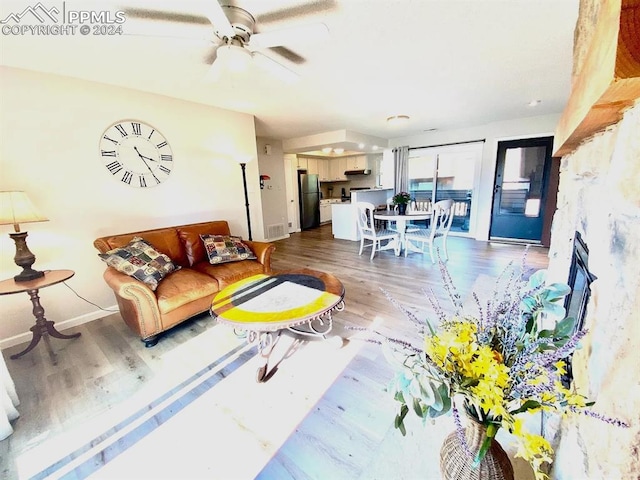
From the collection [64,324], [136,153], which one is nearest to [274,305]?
[64,324]

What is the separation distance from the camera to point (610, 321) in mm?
635

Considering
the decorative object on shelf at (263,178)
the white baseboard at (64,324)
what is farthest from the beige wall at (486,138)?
the white baseboard at (64,324)

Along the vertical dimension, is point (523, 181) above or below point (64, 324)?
above

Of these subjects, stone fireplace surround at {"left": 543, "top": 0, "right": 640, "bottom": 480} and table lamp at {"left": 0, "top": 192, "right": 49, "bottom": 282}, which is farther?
table lamp at {"left": 0, "top": 192, "right": 49, "bottom": 282}

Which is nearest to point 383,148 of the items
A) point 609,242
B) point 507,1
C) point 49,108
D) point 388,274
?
point 388,274

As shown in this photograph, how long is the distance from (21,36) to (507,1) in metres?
3.30

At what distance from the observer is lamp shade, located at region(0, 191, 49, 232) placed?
194 cm

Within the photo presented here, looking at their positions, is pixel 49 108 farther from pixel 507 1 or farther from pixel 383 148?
pixel 383 148

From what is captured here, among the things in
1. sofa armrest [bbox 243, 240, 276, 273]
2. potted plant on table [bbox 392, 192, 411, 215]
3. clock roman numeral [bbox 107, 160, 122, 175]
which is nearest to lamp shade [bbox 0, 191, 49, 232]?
clock roman numeral [bbox 107, 160, 122, 175]

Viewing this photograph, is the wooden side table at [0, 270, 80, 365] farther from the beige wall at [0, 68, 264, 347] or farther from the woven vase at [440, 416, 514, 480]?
the woven vase at [440, 416, 514, 480]

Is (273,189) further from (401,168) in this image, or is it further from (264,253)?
(264,253)

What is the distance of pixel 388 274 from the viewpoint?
3.74 metres

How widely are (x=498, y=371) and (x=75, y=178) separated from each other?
3610mm

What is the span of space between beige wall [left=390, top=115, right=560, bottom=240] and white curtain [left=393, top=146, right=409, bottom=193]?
0.43 meters
